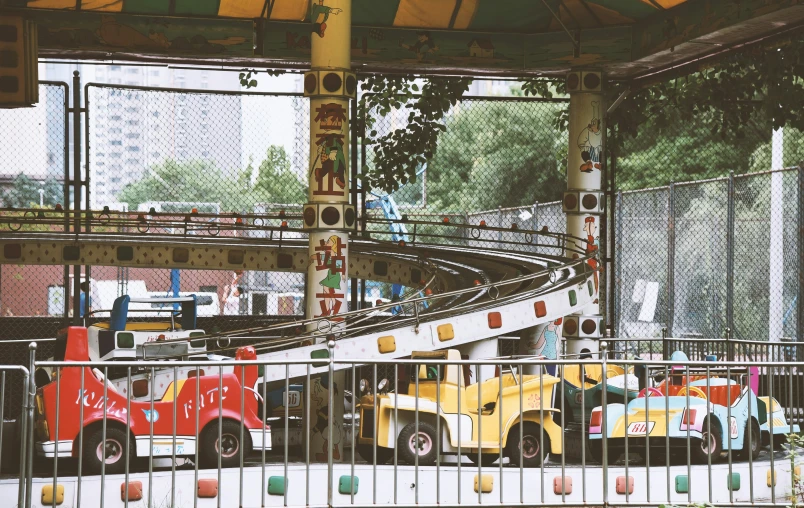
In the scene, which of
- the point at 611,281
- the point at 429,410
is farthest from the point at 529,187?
the point at 429,410

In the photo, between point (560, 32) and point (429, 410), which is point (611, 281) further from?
point (429, 410)

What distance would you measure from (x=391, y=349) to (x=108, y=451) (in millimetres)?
2331

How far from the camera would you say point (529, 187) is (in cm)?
3744

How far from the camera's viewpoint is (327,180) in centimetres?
942

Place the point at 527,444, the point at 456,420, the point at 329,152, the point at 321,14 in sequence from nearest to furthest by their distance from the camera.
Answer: the point at 456,420, the point at 527,444, the point at 321,14, the point at 329,152

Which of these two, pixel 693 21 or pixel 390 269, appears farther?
pixel 390 269

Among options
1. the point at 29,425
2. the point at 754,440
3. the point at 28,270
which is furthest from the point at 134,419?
Answer: the point at 28,270

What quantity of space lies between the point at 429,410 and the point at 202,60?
6707 millimetres

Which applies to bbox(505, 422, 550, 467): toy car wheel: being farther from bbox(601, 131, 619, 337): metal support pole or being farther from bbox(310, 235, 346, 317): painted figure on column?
bbox(601, 131, 619, 337): metal support pole

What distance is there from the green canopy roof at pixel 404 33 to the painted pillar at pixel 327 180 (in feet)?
11.6

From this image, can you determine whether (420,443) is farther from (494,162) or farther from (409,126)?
(494,162)

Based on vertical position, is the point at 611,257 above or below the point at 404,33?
below

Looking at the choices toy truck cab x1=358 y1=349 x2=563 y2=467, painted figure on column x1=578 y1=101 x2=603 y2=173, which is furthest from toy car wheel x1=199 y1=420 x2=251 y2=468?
painted figure on column x1=578 y1=101 x2=603 y2=173

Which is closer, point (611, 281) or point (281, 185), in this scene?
point (611, 281)
